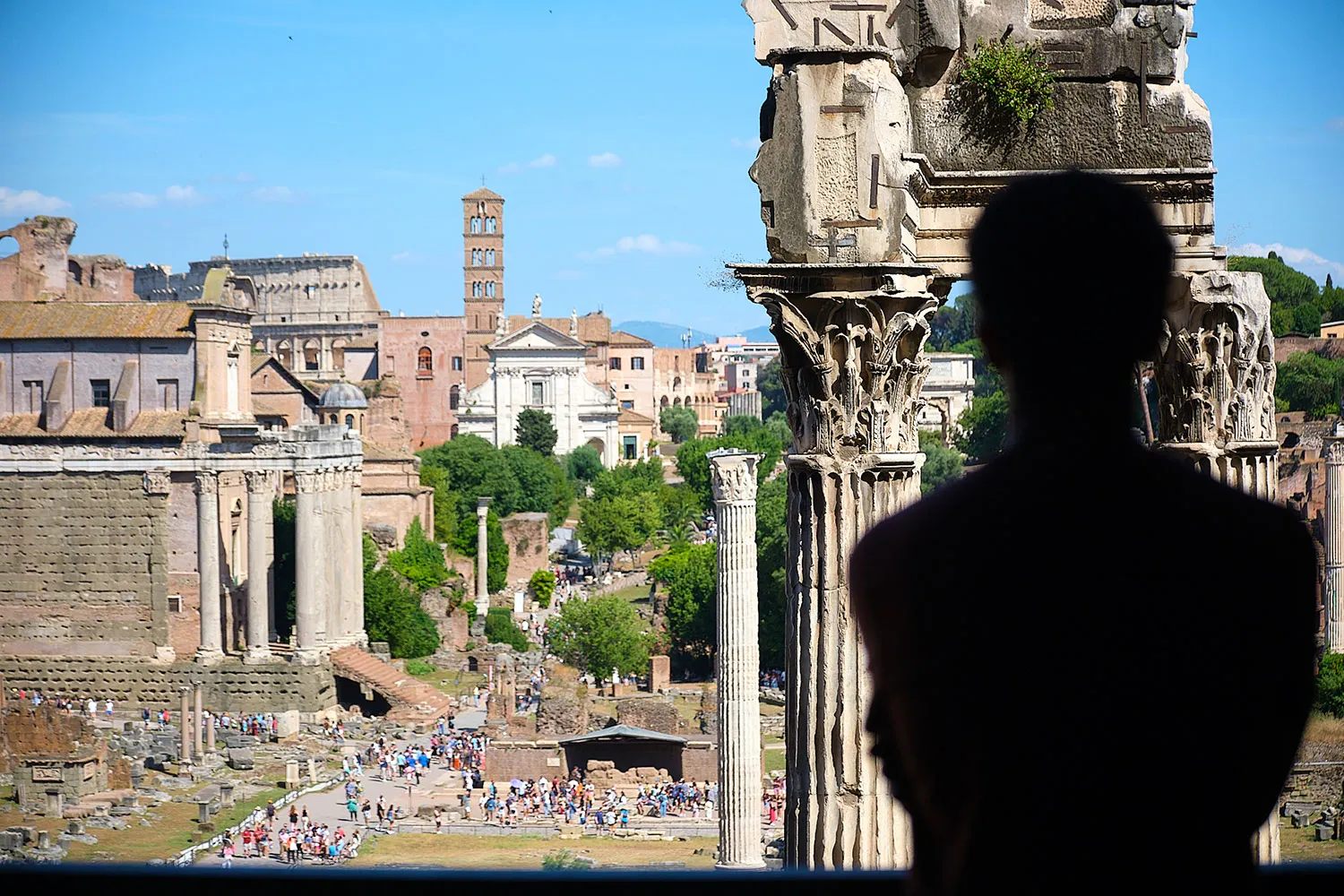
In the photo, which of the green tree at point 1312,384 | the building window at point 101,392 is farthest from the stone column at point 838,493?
the green tree at point 1312,384

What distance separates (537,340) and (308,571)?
45718 millimetres


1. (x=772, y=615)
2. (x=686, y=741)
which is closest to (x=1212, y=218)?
(x=686, y=741)

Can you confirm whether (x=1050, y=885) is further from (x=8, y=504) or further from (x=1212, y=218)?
(x=8, y=504)

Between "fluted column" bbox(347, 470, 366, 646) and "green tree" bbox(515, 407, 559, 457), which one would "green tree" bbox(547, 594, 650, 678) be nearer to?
"fluted column" bbox(347, 470, 366, 646)

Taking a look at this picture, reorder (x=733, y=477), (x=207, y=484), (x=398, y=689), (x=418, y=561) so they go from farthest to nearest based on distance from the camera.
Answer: (x=418, y=561) < (x=207, y=484) < (x=398, y=689) < (x=733, y=477)

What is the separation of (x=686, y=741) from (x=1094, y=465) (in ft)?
106

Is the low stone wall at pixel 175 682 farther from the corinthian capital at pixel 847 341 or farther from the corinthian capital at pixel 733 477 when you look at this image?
the corinthian capital at pixel 847 341

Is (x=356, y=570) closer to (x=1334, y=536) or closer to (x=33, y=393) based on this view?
(x=33, y=393)

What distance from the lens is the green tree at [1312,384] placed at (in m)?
48.1

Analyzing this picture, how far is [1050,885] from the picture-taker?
191cm

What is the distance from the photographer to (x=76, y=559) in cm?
4169

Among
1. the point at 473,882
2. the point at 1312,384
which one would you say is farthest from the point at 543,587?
the point at 473,882

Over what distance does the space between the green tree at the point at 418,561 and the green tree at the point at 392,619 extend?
3870 millimetres

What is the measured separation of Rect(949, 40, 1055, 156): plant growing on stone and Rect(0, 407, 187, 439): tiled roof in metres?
37.0
